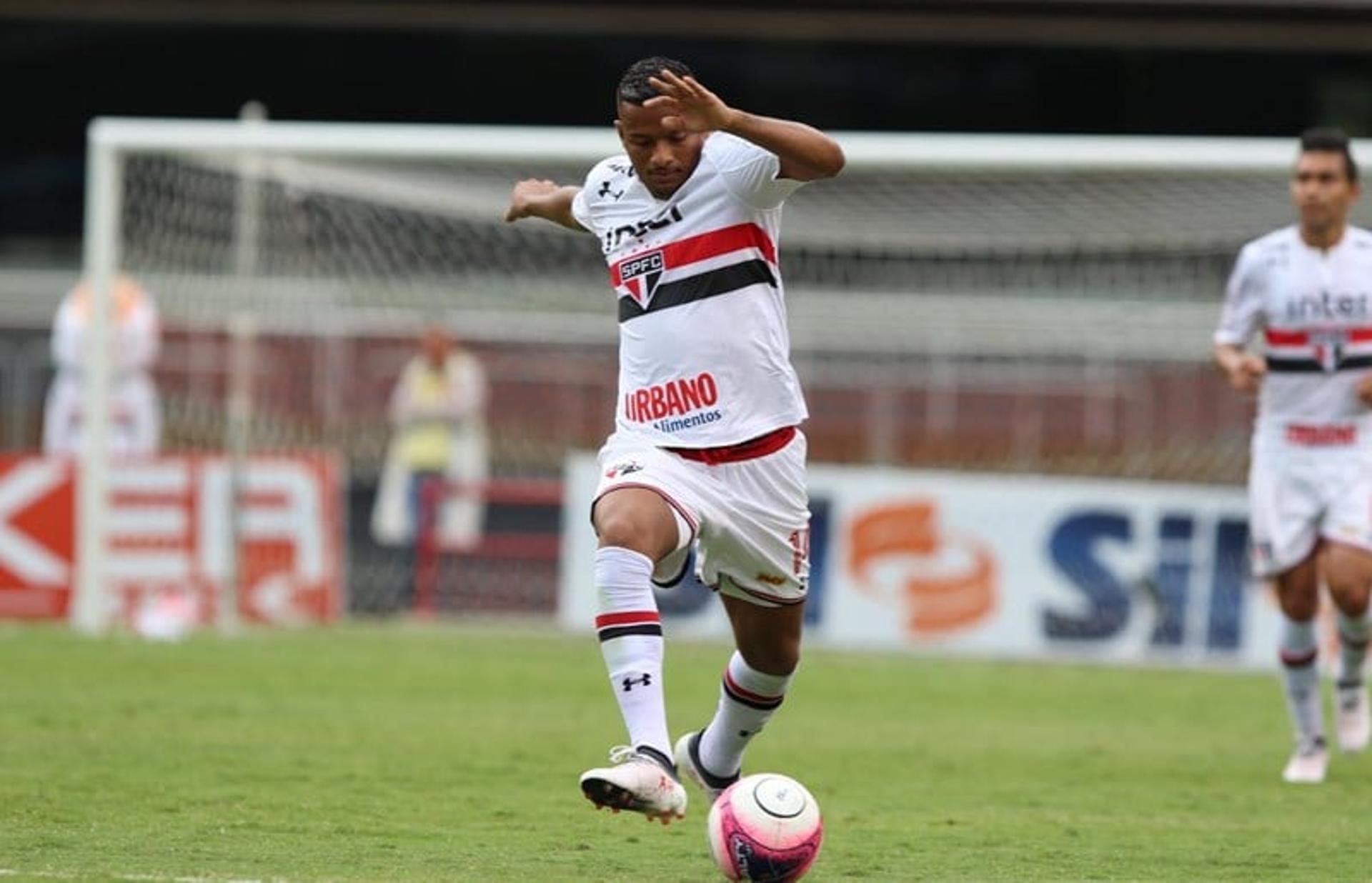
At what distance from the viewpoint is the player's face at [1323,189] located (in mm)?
10930

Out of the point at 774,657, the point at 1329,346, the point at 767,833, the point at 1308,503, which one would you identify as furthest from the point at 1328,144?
the point at 767,833

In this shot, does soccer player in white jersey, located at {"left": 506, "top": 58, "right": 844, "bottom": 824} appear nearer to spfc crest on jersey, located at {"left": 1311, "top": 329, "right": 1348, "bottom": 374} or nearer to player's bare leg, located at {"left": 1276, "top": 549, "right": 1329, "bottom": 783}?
player's bare leg, located at {"left": 1276, "top": 549, "right": 1329, "bottom": 783}

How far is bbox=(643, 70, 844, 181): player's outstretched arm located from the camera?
7230 millimetres

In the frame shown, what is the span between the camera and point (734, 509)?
7699 millimetres

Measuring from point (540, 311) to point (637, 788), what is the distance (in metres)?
18.2

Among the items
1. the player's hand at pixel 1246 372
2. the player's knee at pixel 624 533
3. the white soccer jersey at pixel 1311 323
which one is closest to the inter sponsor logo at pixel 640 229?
the player's knee at pixel 624 533

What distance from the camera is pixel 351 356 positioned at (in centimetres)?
2502

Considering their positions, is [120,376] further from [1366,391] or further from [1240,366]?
[1366,391]

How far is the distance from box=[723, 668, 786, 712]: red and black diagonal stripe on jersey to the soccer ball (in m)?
1.20

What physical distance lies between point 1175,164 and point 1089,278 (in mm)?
4510

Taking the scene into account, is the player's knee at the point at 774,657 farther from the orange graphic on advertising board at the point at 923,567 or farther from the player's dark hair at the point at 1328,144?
the orange graphic on advertising board at the point at 923,567

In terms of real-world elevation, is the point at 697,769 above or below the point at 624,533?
below

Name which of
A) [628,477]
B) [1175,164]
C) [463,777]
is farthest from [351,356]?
[628,477]

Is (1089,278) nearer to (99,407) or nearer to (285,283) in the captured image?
(285,283)
